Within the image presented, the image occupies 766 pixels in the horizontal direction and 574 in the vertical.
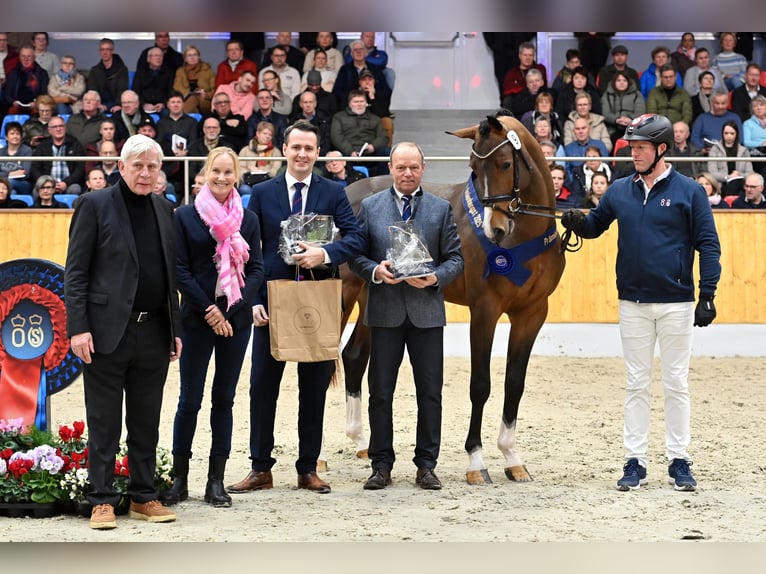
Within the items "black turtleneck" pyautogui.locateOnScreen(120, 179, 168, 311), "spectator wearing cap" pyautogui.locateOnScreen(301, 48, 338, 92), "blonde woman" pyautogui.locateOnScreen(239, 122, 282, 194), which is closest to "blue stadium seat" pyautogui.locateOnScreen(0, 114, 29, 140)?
"blonde woman" pyautogui.locateOnScreen(239, 122, 282, 194)

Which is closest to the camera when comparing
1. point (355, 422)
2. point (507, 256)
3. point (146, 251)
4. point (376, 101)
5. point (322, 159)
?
point (146, 251)

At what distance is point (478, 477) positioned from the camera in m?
5.11

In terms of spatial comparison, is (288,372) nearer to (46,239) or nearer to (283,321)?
(46,239)

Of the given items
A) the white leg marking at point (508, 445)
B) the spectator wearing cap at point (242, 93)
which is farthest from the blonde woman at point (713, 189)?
the white leg marking at point (508, 445)

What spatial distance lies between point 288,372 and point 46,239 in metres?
3.21

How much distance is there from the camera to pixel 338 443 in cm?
645

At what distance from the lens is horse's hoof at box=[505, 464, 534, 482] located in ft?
17.0

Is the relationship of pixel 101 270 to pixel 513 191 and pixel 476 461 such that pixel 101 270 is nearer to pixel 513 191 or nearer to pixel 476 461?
pixel 513 191

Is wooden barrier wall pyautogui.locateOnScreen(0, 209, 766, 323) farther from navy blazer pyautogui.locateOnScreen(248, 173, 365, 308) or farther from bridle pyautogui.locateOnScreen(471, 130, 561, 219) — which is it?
navy blazer pyautogui.locateOnScreen(248, 173, 365, 308)

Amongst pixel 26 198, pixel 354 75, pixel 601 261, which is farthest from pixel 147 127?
pixel 601 261

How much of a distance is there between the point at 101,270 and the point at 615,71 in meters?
8.99

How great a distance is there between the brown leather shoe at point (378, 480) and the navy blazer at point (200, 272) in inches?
44.6

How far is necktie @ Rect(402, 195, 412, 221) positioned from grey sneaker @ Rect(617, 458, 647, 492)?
68.3 inches

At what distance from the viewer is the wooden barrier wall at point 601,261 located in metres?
10.3
